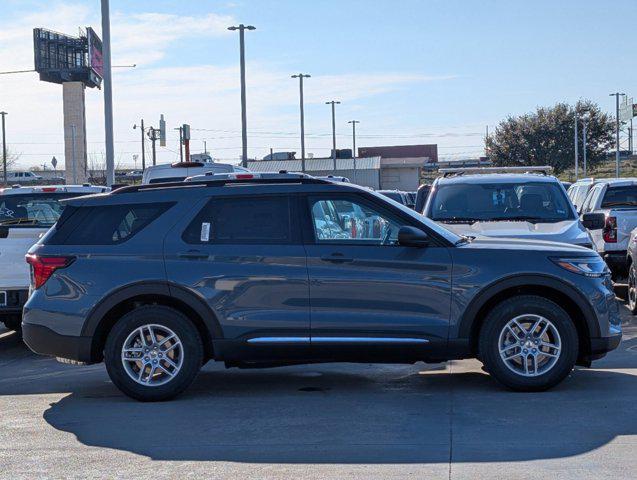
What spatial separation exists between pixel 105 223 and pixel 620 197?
1043 cm

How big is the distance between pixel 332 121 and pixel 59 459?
6589 cm

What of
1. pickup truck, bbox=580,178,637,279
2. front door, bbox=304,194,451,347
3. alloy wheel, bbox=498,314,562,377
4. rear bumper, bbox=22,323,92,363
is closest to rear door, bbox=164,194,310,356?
front door, bbox=304,194,451,347

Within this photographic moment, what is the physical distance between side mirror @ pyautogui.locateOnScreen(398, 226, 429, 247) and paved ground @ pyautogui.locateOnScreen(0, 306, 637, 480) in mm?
1264

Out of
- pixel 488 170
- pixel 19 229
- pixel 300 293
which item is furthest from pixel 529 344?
pixel 488 170

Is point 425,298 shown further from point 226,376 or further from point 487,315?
point 226,376

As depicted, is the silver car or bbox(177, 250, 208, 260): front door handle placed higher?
the silver car

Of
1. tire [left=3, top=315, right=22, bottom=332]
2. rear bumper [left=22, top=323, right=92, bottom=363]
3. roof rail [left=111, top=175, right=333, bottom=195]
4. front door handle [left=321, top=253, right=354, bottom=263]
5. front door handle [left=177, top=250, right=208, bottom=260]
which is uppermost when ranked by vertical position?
roof rail [left=111, top=175, right=333, bottom=195]

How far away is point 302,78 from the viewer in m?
57.1

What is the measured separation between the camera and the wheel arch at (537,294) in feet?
25.6

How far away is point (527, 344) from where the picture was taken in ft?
25.8

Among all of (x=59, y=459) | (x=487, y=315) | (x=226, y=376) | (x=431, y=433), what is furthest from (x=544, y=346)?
(x=59, y=459)

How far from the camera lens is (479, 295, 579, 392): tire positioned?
7828 millimetres

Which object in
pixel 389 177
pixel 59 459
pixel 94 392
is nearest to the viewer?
pixel 59 459

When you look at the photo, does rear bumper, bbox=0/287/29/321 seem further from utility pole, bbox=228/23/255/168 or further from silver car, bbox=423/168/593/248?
utility pole, bbox=228/23/255/168
